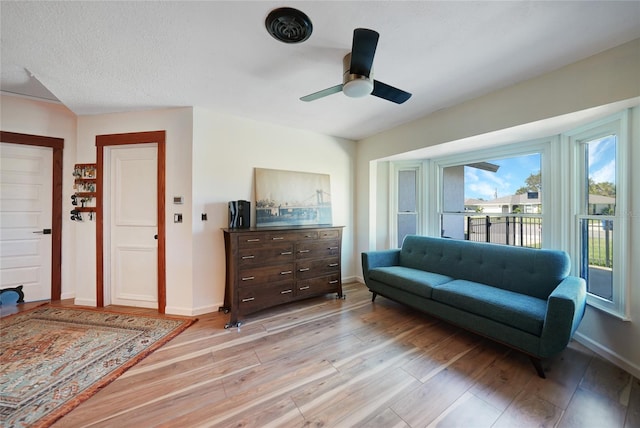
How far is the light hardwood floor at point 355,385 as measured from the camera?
145cm

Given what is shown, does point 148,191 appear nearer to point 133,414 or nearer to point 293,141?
point 293,141

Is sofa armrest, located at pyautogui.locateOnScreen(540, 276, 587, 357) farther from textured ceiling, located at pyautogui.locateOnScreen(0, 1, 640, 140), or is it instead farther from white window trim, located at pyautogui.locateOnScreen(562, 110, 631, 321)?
textured ceiling, located at pyautogui.locateOnScreen(0, 1, 640, 140)

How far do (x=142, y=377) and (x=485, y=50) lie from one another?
11.8 ft

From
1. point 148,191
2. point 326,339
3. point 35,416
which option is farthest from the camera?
point 148,191

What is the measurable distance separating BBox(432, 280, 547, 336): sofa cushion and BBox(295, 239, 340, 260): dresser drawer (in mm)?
1330

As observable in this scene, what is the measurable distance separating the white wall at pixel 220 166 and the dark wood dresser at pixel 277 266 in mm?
198

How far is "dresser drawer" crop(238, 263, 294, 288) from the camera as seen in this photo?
8.61 feet

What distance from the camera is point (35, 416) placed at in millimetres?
1433

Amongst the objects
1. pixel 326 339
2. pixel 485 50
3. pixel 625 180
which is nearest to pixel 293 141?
pixel 485 50

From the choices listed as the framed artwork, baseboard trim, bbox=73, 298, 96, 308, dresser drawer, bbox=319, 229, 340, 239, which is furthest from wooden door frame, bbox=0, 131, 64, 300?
dresser drawer, bbox=319, 229, 340, 239

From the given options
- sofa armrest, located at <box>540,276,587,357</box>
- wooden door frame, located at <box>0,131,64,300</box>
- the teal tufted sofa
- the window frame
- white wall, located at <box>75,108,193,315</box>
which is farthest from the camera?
wooden door frame, located at <box>0,131,64,300</box>

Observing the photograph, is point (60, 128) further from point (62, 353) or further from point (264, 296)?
point (264, 296)

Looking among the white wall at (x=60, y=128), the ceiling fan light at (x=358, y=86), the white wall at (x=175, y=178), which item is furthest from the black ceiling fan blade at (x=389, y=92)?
the white wall at (x=60, y=128)

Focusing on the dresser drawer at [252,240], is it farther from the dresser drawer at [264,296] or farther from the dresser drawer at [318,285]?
the dresser drawer at [318,285]
